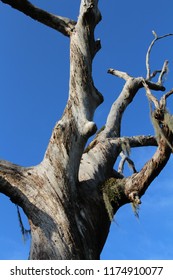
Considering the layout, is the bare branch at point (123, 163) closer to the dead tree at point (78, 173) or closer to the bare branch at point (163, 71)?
the dead tree at point (78, 173)

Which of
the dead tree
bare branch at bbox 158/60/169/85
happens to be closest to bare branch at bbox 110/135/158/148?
the dead tree

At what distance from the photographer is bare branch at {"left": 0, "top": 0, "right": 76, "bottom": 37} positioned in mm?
6461

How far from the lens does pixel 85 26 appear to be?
20.9ft

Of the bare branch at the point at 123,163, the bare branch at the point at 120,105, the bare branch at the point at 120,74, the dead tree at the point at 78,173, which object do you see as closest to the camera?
the dead tree at the point at 78,173

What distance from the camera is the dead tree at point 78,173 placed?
14.5 ft

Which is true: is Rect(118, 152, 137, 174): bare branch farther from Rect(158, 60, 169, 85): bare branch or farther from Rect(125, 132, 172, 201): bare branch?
Rect(125, 132, 172, 201): bare branch

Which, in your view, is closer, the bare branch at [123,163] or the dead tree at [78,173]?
the dead tree at [78,173]

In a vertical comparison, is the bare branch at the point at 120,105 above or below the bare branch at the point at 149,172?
above

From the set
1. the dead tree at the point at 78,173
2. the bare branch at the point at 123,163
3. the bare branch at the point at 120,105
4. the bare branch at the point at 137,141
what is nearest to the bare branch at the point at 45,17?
the dead tree at the point at 78,173

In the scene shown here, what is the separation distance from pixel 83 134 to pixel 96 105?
0.93 meters

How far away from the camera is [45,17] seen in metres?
6.54

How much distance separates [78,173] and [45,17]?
101 inches

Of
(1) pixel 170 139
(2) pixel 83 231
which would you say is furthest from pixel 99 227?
(1) pixel 170 139

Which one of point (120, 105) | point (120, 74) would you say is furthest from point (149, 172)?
point (120, 74)
